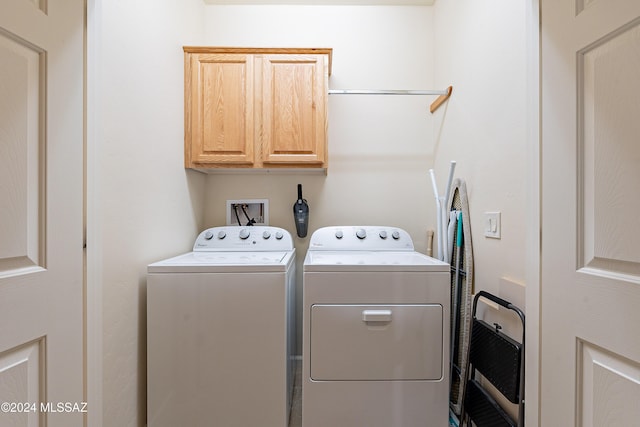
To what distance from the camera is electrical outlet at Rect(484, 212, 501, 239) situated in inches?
51.8

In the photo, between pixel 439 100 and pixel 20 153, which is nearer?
pixel 20 153

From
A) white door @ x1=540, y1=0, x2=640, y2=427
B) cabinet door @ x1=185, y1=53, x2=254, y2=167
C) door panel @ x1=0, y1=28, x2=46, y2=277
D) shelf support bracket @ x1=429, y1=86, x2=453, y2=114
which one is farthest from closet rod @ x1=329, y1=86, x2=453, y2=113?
door panel @ x1=0, y1=28, x2=46, y2=277

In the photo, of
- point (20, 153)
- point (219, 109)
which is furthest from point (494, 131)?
point (20, 153)

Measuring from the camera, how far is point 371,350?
136cm

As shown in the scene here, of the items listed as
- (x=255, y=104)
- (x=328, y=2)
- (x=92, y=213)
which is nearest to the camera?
(x=92, y=213)

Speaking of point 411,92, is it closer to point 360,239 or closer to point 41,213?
point 360,239

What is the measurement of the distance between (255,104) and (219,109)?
24 centimetres

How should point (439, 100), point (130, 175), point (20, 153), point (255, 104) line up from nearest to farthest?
point (20, 153) < point (130, 175) < point (255, 104) < point (439, 100)

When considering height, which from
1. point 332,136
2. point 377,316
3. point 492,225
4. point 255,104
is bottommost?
point 377,316

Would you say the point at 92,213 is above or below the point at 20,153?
below

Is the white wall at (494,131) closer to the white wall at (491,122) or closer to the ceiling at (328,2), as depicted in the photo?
the white wall at (491,122)

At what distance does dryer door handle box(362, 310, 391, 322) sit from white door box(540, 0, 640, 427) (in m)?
0.59

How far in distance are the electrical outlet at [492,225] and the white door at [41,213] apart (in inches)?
62.4

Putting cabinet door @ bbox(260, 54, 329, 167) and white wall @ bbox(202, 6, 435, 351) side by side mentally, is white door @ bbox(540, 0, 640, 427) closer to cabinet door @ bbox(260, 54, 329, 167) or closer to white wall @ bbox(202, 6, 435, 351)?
cabinet door @ bbox(260, 54, 329, 167)
